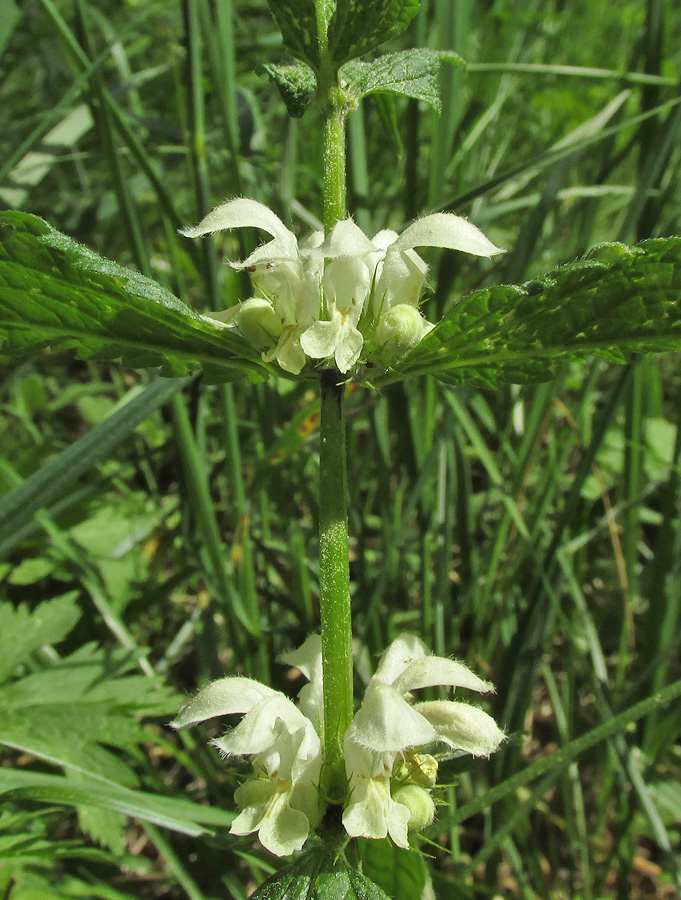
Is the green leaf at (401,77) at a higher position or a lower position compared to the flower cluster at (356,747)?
higher

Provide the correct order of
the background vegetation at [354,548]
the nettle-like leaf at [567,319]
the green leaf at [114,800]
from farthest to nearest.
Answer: the background vegetation at [354,548]
the green leaf at [114,800]
the nettle-like leaf at [567,319]

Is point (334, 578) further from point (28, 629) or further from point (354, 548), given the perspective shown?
point (354, 548)

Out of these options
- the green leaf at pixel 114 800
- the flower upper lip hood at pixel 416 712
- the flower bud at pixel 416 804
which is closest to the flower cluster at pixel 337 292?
the flower upper lip hood at pixel 416 712

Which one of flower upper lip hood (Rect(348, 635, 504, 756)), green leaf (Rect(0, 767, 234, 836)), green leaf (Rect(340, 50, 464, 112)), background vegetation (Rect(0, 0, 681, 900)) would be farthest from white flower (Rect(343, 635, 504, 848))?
green leaf (Rect(340, 50, 464, 112))

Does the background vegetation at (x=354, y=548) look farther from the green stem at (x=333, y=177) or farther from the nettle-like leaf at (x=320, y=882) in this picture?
the green stem at (x=333, y=177)

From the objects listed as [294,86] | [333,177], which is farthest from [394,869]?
[294,86]

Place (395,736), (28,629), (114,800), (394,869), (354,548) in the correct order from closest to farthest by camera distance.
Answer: (395,736) → (394,869) → (114,800) → (28,629) → (354,548)

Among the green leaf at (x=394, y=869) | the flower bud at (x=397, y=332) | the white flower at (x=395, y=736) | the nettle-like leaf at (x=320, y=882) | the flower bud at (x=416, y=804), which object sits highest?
the flower bud at (x=397, y=332)
